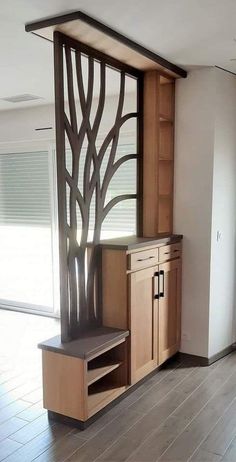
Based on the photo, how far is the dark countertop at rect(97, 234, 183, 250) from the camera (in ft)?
9.45

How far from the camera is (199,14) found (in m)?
2.31

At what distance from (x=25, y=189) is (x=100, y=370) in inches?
120

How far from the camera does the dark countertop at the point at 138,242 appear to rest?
2.88 meters

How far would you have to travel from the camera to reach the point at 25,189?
17.0 feet

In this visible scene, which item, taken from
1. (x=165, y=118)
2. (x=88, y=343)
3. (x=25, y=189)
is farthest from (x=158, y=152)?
(x=25, y=189)

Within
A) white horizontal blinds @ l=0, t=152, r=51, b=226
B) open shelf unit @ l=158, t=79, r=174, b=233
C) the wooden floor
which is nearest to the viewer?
the wooden floor

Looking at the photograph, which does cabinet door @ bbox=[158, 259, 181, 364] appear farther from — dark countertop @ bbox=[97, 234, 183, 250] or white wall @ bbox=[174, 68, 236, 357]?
dark countertop @ bbox=[97, 234, 183, 250]

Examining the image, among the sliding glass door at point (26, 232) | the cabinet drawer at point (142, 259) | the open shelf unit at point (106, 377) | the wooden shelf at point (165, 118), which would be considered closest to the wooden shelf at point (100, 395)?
the open shelf unit at point (106, 377)

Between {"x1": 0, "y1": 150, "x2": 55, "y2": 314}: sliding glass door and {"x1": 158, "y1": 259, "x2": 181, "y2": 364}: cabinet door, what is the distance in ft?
6.56

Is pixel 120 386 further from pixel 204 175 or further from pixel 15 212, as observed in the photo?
pixel 15 212

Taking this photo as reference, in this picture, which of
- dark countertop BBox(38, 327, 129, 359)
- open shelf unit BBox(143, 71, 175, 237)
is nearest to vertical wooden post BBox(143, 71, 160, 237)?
open shelf unit BBox(143, 71, 175, 237)

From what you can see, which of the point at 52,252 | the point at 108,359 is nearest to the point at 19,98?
the point at 52,252

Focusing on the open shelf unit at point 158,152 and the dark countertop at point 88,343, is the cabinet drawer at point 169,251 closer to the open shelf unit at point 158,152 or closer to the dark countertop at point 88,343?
the open shelf unit at point 158,152

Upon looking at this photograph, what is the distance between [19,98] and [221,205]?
249 cm
